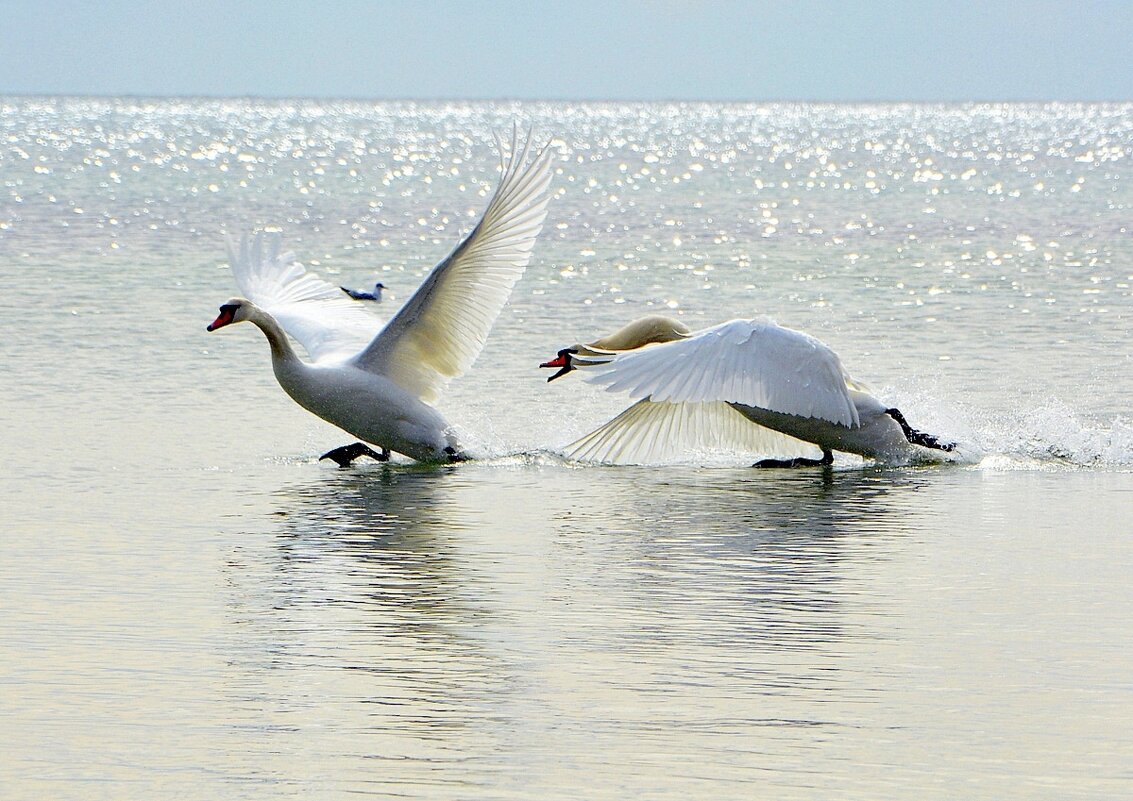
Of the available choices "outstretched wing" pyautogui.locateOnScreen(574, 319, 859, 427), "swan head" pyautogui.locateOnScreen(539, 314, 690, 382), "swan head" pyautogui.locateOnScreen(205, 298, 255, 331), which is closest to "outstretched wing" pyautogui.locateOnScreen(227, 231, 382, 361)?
"swan head" pyautogui.locateOnScreen(205, 298, 255, 331)

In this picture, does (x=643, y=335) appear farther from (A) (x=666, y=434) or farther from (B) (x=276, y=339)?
(B) (x=276, y=339)

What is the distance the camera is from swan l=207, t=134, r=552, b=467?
9.27 m

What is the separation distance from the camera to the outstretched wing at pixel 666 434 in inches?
378

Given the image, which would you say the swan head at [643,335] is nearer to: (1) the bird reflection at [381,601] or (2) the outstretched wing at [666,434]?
(2) the outstretched wing at [666,434]

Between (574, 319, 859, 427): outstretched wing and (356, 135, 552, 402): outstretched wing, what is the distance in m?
0.91

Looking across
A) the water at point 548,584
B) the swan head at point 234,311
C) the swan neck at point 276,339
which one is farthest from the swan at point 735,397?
the swan head at point 234,311

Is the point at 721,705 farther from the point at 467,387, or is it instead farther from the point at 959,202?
the point at 959,202

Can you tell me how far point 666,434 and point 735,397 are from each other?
1.20 meters

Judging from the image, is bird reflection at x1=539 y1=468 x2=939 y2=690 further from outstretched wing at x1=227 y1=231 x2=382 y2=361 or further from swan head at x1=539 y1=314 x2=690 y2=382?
outstretched wing at x1=227 y1=231 x2=382 y2=361

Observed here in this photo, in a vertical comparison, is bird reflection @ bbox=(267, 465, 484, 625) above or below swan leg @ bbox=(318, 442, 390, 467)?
below

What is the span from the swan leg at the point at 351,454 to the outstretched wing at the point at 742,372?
50.4 inches

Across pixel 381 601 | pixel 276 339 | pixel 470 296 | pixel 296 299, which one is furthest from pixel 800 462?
pixel 381 601

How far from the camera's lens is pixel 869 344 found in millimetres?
14789

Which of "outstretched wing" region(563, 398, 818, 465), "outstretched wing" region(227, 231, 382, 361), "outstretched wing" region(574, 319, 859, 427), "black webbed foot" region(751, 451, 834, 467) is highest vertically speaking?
"outstretched wing" region(227, 231, 382, 361)
